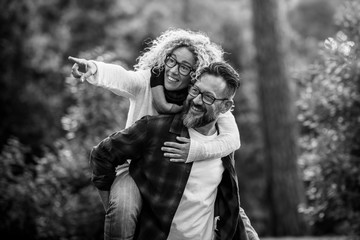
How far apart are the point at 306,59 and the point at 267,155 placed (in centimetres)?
573

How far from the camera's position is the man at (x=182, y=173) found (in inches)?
118

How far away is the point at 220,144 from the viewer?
10.2 feet

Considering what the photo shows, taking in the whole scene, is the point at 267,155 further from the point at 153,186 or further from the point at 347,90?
the point at 153,186

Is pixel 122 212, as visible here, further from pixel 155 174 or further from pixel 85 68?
pixel 85 68

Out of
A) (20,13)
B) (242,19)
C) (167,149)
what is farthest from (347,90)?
(20,13)

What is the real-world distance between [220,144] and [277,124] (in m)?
5.33

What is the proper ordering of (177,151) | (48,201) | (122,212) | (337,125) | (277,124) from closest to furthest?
(122,212), (177,151), (337,125), (48,201), (277,124)

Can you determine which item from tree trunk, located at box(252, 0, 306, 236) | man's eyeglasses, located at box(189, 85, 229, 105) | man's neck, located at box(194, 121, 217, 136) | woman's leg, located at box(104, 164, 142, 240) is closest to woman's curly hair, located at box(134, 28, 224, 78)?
man's eyeglasses, located at box(189, 85, 229, 105)

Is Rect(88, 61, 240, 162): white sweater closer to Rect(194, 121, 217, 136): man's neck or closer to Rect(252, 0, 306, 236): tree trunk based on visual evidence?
Rect(194, 121, 217, 136): man's neck

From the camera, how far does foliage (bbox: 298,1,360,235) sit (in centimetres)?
519

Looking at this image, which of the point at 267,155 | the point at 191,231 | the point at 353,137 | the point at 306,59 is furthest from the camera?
the point at 306,59

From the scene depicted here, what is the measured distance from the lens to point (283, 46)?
8453 mm

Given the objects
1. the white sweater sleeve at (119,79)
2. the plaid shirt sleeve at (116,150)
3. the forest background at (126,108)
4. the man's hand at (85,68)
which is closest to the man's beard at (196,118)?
the plaid shirt sleeve at (116,150)

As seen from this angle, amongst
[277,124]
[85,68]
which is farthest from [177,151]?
[277,124]
